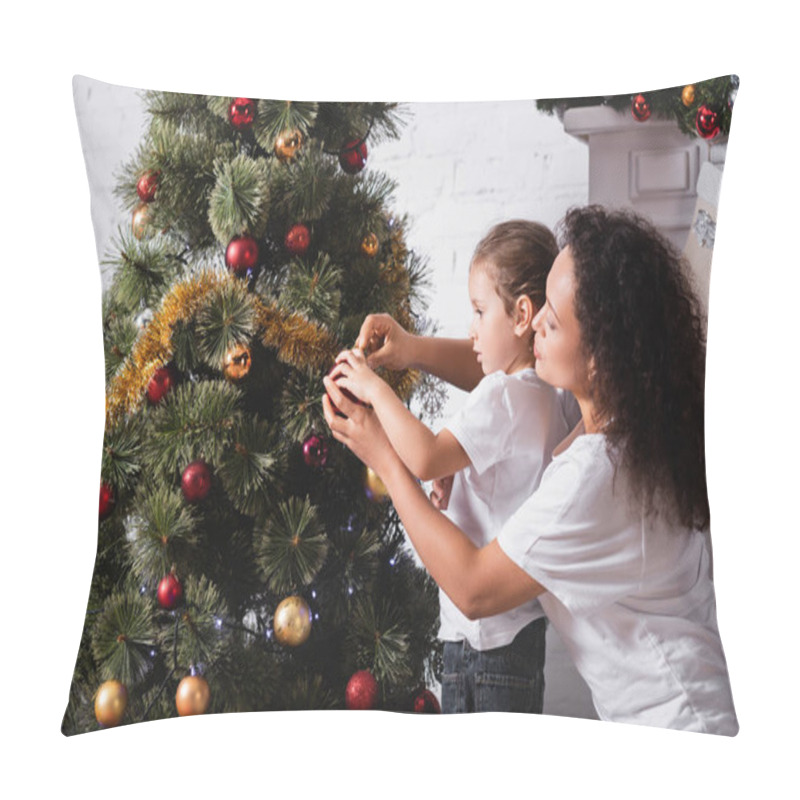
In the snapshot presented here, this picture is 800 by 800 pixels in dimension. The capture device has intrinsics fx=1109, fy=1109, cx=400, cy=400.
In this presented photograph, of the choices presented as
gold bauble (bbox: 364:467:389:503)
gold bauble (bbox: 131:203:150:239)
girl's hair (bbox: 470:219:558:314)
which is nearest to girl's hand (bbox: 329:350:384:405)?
gold bauble (bbox: 364:467:389:503)

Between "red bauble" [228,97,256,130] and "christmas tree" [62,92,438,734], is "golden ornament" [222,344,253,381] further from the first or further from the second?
"red bauble" [228,97,256,130]

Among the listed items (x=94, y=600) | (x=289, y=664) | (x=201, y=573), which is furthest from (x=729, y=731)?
(x=94, y=600)

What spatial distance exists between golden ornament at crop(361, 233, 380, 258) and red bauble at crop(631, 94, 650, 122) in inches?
17.5

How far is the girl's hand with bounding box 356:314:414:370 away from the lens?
1.75 meters

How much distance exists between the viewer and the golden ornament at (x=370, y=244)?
1.75 metres

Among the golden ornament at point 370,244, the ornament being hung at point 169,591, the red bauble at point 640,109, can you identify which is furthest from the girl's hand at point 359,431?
the red bauble at point 640,109

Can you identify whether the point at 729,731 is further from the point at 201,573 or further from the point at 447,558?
the point at 201,573

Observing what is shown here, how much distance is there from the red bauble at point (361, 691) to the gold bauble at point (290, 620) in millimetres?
110

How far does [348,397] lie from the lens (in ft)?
5.73

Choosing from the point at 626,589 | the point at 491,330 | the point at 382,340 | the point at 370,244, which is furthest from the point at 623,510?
the point at 370,244

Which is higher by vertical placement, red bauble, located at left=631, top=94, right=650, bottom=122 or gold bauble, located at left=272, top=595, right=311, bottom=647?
red bauble, located at left=631, top=94, right=650, bottom=122

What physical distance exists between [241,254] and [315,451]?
0.33 m

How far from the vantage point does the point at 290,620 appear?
1.71 meters

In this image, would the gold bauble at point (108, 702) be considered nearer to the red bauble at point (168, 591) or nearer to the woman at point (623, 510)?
the red bauble at point (168, 591)
